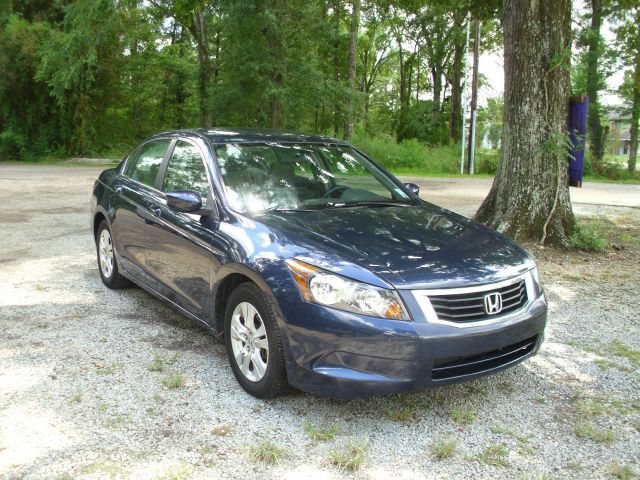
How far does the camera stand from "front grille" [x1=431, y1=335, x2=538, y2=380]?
10.6ft

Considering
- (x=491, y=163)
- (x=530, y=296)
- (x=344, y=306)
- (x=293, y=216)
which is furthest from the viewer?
(x=491, y=163)

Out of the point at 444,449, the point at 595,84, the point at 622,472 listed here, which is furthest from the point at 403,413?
the point at 595,84

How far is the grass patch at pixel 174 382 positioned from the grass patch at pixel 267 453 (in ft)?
3.11

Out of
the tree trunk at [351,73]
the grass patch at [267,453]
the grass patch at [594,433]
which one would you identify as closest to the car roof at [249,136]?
the grass patch at [267,453]

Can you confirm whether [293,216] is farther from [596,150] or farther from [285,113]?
[596,150]

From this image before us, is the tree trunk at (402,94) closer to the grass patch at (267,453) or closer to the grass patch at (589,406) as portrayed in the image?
the grass patch at (589,406)

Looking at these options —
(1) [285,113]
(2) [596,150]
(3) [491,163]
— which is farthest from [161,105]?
(2) [596,150]

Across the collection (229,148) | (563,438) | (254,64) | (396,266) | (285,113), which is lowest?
(563,438)

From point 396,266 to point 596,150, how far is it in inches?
1256

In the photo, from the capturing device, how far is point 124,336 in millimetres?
4766

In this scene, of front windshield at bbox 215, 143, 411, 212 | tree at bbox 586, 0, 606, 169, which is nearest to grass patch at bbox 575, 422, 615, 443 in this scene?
front windshield at bbox 215, 143, 411, 212

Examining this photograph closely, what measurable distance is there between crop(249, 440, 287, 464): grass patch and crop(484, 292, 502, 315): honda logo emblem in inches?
51.7

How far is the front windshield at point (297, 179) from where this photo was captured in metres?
4.23

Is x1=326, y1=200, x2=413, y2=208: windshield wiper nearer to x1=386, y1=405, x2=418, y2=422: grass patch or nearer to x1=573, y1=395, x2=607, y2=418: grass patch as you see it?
x1=386, y1=405, x2=418, y2=422: grass patch
